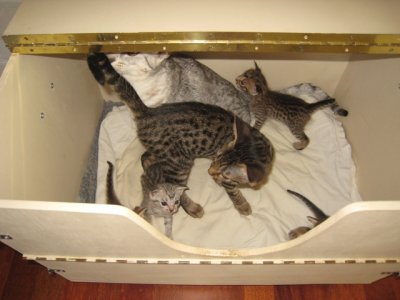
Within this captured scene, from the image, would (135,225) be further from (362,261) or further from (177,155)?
(362,261)

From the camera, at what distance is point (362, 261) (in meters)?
1.02

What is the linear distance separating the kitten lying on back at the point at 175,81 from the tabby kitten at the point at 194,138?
0.15 ft

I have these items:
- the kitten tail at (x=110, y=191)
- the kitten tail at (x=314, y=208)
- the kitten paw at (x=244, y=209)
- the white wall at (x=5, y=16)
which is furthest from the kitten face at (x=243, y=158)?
the white wall at (x=5, y=16)

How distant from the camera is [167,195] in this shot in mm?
1241

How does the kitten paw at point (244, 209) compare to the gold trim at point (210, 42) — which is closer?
the gold trim at point (210, 42)

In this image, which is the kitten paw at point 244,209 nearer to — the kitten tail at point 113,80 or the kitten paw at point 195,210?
the kitten paw at point 195,210

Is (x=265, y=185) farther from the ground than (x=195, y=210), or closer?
farther from the ground

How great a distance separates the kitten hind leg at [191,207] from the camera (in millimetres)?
1358

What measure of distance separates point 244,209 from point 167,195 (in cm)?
34

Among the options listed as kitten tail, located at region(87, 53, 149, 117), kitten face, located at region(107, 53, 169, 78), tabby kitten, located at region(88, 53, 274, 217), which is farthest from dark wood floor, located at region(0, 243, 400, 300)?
kitten face, located at region(107, 53, 169, 78)

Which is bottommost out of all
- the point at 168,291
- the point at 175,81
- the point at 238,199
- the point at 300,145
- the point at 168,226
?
the point at 168,291

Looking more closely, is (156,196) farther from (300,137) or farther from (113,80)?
(300,137)

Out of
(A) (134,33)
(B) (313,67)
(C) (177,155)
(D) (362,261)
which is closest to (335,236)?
(D) (362,261)

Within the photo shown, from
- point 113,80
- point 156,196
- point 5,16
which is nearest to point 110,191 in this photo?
point 156,196
